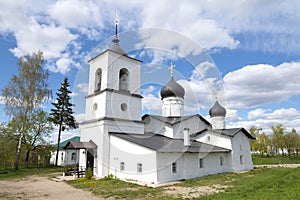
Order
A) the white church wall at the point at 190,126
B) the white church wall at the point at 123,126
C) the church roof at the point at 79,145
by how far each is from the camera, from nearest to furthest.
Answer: the church roof at the point at 79,145, the white church wall at the point at 123,126, the white church wall at the point at 190,126

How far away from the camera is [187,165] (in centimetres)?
1543

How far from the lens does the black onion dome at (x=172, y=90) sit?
2372 centimetres

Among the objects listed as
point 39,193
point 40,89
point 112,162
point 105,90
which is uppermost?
point 40,89

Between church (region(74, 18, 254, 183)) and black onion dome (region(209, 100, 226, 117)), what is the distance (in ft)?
17.8

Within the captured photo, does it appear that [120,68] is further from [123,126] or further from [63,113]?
[63,113]

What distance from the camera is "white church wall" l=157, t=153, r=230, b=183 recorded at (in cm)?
1358

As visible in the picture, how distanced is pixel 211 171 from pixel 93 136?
33.2ft

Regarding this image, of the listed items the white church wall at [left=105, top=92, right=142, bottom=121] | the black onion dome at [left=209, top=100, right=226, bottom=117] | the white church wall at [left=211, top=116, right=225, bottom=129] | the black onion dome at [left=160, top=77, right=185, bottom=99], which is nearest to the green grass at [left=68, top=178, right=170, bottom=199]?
the white church wall at [left=105, top=92, right=142, bottom=121]

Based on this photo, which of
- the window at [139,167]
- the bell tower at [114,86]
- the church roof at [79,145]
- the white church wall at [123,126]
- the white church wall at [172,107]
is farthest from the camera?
the white church wall at [172,107]

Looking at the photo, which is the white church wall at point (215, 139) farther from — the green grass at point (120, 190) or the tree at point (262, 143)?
the tree at point (262, 143)

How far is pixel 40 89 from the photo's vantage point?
22453 mm

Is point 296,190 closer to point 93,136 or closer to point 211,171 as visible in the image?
point 211,171

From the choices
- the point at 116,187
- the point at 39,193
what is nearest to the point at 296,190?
the point at 116,187

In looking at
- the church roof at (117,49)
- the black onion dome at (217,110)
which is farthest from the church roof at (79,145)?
the black onion dome at (217,110)
